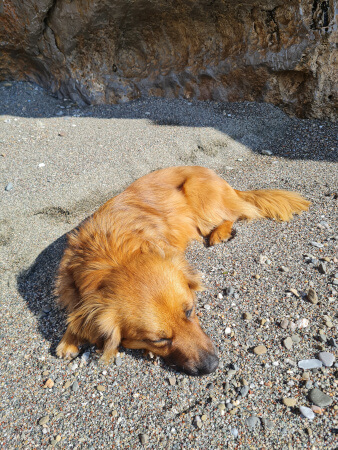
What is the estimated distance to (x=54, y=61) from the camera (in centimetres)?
607

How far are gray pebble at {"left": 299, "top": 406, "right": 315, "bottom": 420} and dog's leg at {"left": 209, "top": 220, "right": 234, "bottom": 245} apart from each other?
1.73m

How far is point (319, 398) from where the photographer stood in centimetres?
199

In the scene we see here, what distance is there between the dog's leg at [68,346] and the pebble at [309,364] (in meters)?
1.56

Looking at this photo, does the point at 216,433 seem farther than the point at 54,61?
No

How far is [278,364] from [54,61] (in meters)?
A: 6.04

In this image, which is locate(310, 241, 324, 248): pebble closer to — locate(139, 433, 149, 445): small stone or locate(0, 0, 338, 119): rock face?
locate(139, 433, 149, 445): small stone

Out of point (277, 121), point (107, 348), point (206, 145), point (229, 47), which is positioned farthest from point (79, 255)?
point (229, 47)

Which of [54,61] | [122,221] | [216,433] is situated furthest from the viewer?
[54,61]

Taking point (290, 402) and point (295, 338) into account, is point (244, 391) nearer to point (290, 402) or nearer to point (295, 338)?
point (290, 402)

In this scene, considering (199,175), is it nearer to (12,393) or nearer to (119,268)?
(119,268)

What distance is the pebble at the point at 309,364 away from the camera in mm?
2168

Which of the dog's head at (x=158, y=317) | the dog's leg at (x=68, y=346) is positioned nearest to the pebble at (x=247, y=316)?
the dog's head at (x=158, y=317)

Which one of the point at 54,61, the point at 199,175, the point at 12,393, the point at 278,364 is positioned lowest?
the point at 12,393

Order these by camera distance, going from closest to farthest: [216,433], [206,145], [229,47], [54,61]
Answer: [216,433] < [206,145] < [229,47] < [54,61]
